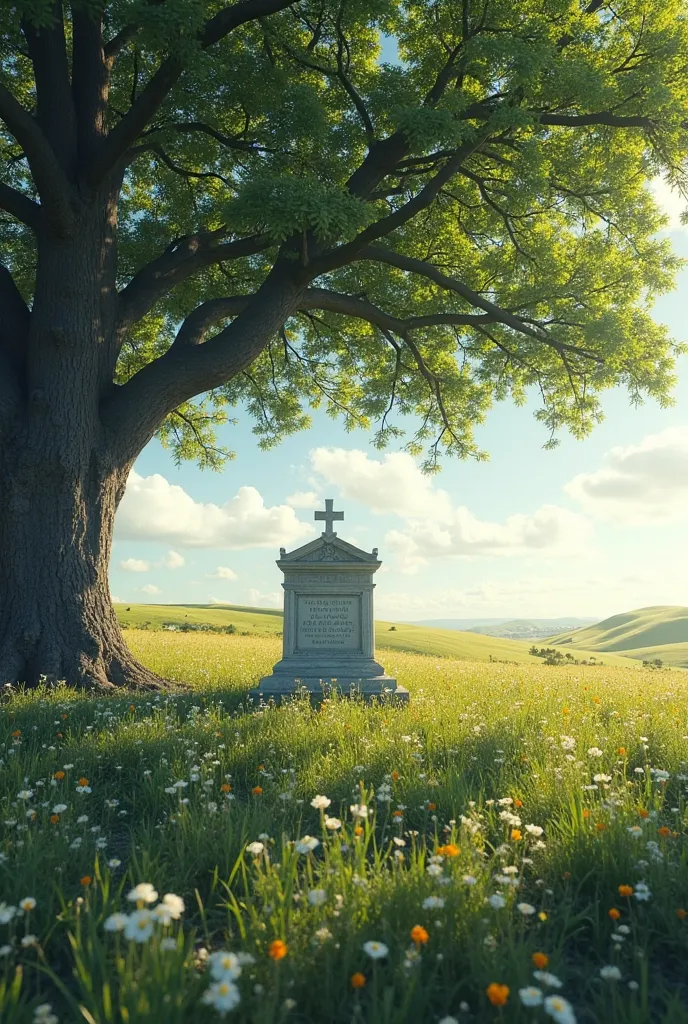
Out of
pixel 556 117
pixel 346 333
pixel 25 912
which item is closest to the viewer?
pixel 25 912

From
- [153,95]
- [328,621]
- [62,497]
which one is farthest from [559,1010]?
[153,95]

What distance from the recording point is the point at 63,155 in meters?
10.3

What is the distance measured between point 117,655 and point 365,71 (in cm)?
1224

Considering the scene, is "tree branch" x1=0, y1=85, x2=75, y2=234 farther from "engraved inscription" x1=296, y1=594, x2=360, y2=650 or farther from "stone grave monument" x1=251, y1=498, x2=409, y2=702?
"engraved inscription" x1=296, y1=594, x2=360, y2=650

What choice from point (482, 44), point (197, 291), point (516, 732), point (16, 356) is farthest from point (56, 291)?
point (516, 732)

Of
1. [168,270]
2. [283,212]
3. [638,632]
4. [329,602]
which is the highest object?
[168,270]

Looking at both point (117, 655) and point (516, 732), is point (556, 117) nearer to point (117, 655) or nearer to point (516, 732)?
point (516, 732)

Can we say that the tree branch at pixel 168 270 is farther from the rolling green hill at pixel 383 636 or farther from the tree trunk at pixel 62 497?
the rolling green hill at pixel 383 636

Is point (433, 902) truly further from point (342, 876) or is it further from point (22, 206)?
point (22, 206)

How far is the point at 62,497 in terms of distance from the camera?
9.48m

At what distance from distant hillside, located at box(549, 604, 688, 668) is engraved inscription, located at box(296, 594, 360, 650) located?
2221 inches

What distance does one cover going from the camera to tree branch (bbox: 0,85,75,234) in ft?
28.5

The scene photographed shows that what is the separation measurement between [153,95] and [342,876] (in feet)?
33.2

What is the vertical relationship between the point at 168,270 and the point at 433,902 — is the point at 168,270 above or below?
above
